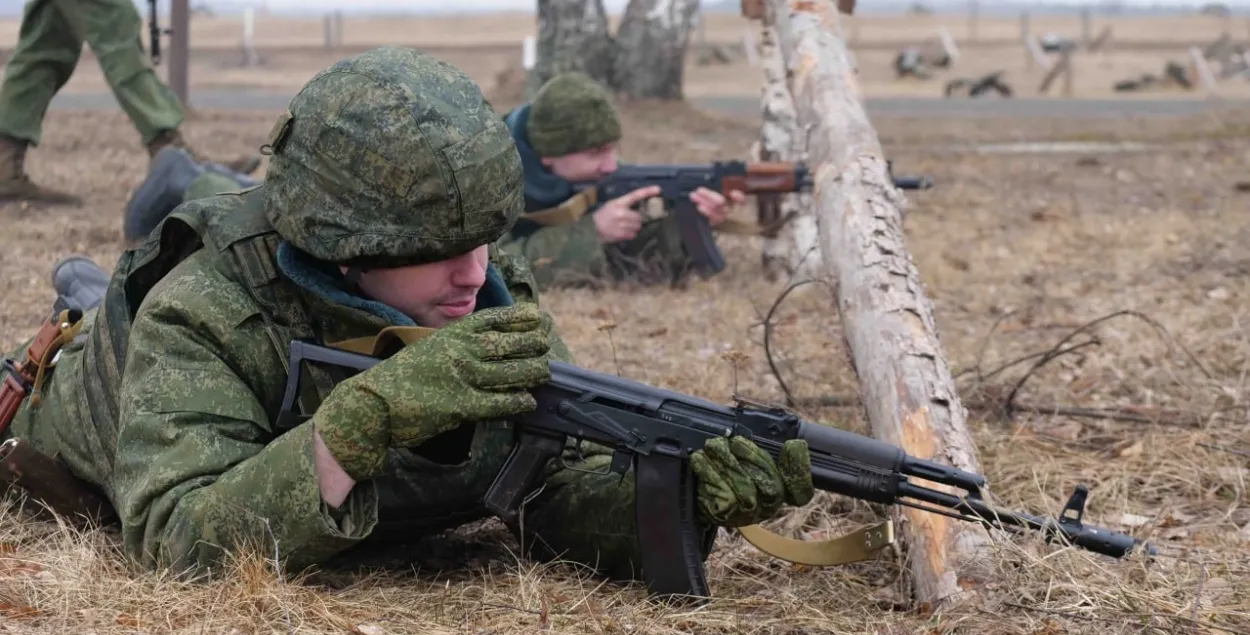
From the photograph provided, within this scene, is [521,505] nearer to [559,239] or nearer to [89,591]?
[89,591]

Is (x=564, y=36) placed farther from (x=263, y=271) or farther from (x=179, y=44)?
(x=263, y=271)

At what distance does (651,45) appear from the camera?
643 inches

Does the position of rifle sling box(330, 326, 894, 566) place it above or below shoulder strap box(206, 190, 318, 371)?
below

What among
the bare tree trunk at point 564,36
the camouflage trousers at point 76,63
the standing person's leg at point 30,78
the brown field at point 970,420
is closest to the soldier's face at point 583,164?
the brown field at point 970,420

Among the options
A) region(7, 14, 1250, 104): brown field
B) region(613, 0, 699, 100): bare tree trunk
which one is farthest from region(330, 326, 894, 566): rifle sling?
region(7, 14, 1250, 104): brown field

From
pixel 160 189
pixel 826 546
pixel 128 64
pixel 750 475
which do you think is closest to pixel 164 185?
pixel 160 189

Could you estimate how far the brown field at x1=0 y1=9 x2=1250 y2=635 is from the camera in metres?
3.16

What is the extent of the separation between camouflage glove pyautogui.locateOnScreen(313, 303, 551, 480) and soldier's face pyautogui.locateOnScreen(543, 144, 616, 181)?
15.7 feet

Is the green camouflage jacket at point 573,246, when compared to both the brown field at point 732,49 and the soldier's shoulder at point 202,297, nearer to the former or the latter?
the soldier's shoulder at point 202,297

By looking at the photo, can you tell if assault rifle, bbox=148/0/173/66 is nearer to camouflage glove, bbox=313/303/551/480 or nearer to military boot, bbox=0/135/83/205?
military boot, bbox=0/135/83/205

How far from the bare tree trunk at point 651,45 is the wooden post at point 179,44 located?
5.09m

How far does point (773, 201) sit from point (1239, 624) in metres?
5.49

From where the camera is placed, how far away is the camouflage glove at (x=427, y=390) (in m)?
2.91

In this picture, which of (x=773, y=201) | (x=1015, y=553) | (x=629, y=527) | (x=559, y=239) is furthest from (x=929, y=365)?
(x=773, y=201)
